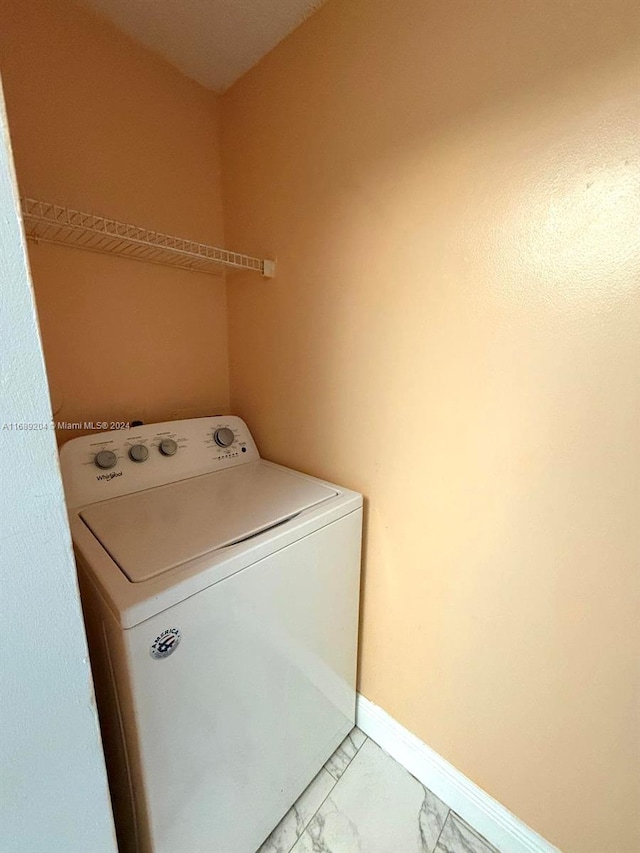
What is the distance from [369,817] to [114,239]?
6.16ft

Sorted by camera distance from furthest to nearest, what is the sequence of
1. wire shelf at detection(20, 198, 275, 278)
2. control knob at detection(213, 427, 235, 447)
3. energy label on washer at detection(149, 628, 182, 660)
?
control knob at detection(213, 427, 235, 447), wire shelf at detection(20, 198, 275, 278), energy label on washer at detection(149, 628, 182, 660)

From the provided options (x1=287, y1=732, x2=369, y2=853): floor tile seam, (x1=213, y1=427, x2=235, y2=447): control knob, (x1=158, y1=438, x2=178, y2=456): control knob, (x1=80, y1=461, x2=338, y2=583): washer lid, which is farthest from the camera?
(x1=213, y1=427, x2=235, y2=447): control knob

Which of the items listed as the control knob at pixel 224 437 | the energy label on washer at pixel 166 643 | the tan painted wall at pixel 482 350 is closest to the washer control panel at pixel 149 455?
the control knob at pixel 224 437

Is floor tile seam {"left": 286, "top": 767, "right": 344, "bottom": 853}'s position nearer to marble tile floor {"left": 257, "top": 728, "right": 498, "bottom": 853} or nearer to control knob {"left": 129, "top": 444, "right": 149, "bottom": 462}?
marble tile floor {"left": 257, "top": 728, "right": 498, "bottom": 853}

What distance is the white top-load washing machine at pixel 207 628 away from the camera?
2.34 feet

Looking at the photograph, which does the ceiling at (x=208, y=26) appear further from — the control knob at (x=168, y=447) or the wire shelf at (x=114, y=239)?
the control knob at (x=168, y=447)

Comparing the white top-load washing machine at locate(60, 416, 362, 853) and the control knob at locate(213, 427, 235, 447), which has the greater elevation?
the control knob at locate(213, 427, 235, 447)

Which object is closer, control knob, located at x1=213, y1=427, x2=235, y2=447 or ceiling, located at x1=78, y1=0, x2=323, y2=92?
ceiling, located at x1=78, y1=0, x2=323, y2=92

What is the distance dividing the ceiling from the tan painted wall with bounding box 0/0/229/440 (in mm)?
54

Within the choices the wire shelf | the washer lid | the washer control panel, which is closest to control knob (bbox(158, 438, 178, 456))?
the washer control panel

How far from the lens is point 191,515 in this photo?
980mm

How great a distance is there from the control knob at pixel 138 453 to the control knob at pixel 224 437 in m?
0.25

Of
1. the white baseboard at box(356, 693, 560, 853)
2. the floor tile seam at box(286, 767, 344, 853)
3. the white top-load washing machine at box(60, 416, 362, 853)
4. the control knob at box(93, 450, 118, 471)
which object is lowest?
the floor tile seam at box(286, 767, 344, 853)

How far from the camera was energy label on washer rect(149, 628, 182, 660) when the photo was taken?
0.68 meters
